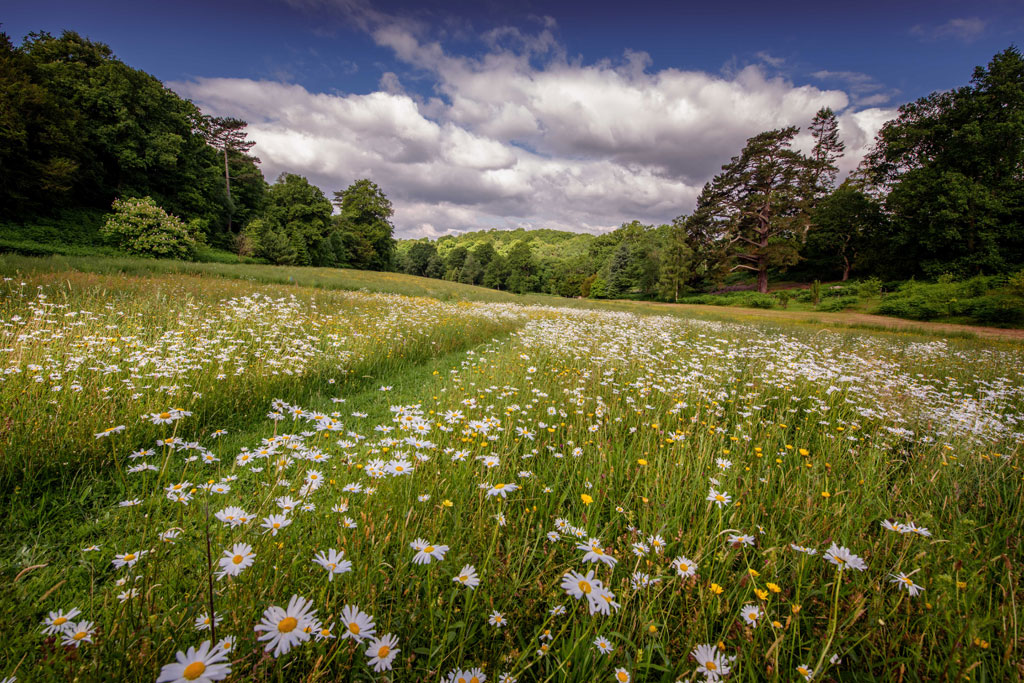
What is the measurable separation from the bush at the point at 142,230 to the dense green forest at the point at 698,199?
11 centimetres

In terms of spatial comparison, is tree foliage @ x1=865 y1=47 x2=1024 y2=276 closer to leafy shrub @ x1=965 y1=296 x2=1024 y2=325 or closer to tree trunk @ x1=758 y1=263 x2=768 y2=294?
tree trunk @ x1=758 y1=263 x2=768 y2=294

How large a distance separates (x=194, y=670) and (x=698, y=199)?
55.5 m

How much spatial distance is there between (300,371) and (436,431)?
102 inches

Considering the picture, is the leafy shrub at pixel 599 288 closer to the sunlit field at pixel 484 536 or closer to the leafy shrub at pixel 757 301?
the leafy shrub at pixel 757 301

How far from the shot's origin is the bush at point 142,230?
2650cm

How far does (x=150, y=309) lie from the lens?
20.6ft

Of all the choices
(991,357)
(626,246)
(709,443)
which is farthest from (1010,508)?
(626,246)

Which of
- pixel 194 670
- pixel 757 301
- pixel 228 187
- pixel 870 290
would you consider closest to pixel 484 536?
pixel 194 670

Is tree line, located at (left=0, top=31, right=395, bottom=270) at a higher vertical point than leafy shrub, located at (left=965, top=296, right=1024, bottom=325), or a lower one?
higher

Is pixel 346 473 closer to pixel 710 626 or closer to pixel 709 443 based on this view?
pixel 710 626

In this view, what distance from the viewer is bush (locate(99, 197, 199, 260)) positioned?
26.5 m

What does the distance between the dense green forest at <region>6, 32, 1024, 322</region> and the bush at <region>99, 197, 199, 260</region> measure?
0.36 feet

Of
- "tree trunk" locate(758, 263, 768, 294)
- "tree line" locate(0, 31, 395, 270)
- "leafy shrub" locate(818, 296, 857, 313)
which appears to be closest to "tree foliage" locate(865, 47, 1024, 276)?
"leafy shrub" locate(818, 296, 857, 313)

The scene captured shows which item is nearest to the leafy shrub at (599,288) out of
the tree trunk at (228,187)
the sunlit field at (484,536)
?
the tree trunk at (228,187)
